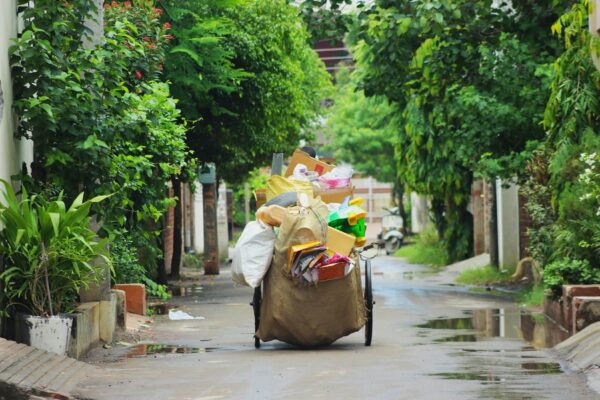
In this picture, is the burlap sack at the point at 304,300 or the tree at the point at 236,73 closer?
the burlap sack at the point at 304,300

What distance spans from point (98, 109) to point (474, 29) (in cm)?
1142

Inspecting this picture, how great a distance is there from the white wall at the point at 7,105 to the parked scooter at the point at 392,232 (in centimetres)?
4065

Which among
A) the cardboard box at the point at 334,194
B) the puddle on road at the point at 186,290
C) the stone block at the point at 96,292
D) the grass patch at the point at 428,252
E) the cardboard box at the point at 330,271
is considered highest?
the cardboard box at the point at 334,194

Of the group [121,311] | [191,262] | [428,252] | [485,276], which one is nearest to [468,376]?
[121,311]

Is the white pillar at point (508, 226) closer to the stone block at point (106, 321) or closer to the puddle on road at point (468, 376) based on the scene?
the stone block at point (106, 321)

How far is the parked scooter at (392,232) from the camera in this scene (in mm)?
52688

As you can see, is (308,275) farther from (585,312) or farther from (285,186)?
(585,312)

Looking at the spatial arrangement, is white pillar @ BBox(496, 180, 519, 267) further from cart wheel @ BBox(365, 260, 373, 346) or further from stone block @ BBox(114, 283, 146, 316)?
cart wheel @ BBox(365, 260, 373, 346)

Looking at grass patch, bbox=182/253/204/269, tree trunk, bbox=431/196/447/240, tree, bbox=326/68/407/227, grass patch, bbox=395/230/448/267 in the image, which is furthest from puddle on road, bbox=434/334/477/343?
tree, bbox=326/68/407/227

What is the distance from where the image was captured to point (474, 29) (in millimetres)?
22703

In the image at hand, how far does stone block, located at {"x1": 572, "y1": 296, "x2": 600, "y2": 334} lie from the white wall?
681 cm

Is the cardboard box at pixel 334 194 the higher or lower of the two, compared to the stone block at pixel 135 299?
higher

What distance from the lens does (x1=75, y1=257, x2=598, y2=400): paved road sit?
31.5 feet

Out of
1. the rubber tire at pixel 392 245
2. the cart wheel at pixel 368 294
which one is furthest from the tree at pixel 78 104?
the rubber tire at pixel 392 245
